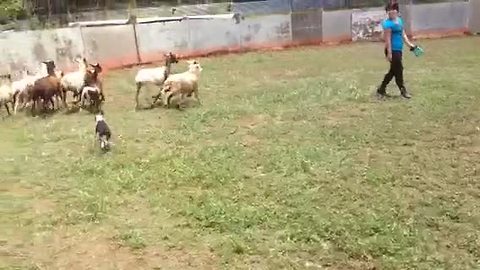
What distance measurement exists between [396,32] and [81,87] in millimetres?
6742

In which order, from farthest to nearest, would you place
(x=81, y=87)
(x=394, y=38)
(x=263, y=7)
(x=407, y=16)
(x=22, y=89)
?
(x=407, y=16) < (x=263, y=7) < (x=22, y=89) < (x=81, y=87) < (x=394, y=38)

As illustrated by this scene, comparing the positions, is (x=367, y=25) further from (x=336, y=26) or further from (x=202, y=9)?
(x=202, y=9)

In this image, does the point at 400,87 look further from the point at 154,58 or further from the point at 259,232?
the point at 154,58

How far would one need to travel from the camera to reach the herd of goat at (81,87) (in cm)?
1374

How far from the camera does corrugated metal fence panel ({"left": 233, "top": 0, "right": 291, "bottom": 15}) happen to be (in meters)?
25.9

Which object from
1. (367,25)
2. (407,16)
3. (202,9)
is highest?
(202,9)

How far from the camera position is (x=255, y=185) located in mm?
8719

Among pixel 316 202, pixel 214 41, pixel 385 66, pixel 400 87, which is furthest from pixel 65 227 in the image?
pixel 214 41

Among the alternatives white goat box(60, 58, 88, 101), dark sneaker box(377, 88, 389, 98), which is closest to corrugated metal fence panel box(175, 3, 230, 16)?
white goat box(60, 58, 88, 101)

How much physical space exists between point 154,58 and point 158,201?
576 inches

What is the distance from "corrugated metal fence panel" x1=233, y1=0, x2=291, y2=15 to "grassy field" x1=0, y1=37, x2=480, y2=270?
11.4 metres

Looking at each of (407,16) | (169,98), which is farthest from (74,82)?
(407,16)

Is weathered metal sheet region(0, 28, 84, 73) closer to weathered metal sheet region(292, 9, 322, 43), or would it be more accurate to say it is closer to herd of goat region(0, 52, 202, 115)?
herd of goat region(0, 52, 202, 115)

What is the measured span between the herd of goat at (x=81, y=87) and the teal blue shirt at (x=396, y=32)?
413 centimetres
